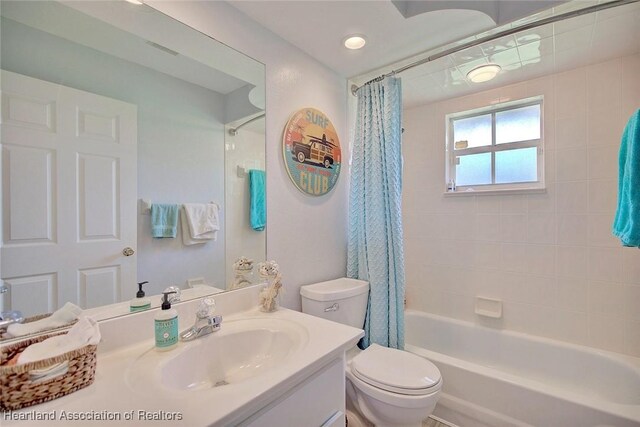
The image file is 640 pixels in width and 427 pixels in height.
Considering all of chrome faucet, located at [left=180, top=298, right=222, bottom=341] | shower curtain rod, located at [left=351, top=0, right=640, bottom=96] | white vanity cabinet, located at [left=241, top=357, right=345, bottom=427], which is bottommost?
white vanity cabinet, located at [left=241, top=357, right=345, bottom=427]

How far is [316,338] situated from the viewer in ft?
3.20

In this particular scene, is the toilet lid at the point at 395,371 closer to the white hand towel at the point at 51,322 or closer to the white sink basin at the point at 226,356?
the white sink basin at the point at 226,356

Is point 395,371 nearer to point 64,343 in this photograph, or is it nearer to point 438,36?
point 64,343

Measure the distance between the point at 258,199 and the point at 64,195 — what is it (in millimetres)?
727

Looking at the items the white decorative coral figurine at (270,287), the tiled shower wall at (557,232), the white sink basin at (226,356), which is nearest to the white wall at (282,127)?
the white decorative coral figurine at (270,287)

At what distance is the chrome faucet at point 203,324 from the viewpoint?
961 millimetres

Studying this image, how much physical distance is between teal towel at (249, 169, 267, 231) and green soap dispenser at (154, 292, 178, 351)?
0.57 metres

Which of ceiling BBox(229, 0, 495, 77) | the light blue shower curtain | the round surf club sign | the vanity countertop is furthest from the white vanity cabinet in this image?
ceiling BBox(229, 0, 495, 77)

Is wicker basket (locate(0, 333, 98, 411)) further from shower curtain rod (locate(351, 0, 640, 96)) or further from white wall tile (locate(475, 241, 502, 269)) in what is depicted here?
white wall tile (locate(475, 241, 502, 269))

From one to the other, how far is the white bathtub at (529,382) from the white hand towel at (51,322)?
1730 millimetres

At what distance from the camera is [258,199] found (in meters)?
1.40

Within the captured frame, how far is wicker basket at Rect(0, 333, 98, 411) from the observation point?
58 cm

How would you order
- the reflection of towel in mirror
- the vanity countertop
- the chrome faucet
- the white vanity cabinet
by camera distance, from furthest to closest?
the reflection of towel in mirror → the chrome faucet → the white vanity cabinet → the vanity countertop

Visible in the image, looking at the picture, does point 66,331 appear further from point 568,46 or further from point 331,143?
point 568,46
